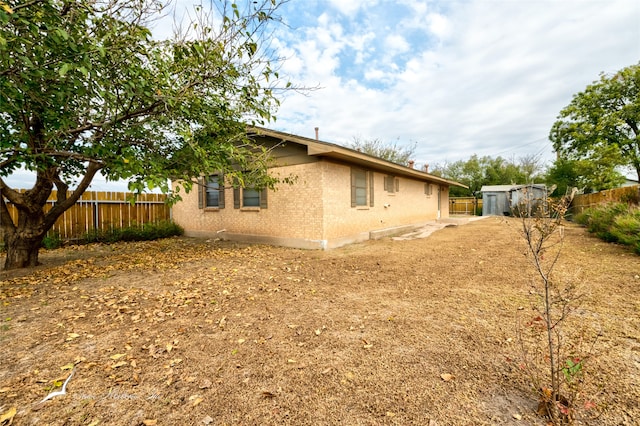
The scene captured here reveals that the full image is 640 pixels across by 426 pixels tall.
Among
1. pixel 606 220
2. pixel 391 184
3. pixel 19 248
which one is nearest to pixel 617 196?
pixel 606 220

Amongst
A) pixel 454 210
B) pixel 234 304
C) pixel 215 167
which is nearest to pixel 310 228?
pixel 215 167

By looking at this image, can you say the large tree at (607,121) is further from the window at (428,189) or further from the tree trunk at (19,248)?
the tree trunk at (19,248)

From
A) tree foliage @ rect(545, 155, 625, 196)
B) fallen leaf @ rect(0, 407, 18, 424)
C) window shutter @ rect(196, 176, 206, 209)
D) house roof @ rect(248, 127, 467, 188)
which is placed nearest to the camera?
fallen leaf @ rect(0, 407, 18, 424)

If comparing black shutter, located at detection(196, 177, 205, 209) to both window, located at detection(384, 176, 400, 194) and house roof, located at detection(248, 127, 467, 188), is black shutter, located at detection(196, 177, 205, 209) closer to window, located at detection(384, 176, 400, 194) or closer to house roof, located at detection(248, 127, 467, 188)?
house roof, located at detection(248, 127, 467, 188)

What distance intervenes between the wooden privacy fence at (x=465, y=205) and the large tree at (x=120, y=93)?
93.4ft

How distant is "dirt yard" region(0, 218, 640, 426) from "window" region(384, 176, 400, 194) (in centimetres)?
674

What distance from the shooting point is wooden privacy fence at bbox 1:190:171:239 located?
31.2ft

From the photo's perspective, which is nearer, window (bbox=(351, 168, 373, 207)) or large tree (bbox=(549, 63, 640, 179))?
window (bbox=(351, 168, 373, 207))

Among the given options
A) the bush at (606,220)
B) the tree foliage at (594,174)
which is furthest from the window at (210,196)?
the tree foliage at (594,174)

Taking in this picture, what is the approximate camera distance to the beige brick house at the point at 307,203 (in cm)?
835

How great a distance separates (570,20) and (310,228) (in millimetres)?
9639

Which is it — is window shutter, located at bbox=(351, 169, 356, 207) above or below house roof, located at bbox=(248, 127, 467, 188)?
below

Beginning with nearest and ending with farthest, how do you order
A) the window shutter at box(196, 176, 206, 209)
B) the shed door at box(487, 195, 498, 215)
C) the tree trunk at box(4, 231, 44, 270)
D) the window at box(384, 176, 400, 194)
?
the tree trunk at box(4, 231, 44, 270) → the window shutter at box(196, 176, 206, 209) → the window at box(384, 176, 400, 194) → the shed door at box(487, 195, 498, 215)

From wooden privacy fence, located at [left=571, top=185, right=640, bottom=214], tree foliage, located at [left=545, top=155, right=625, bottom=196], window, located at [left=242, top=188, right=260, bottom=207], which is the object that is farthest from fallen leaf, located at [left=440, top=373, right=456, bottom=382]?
tree foliage, located at [left=545, top=155, right=625, bottom=196]
